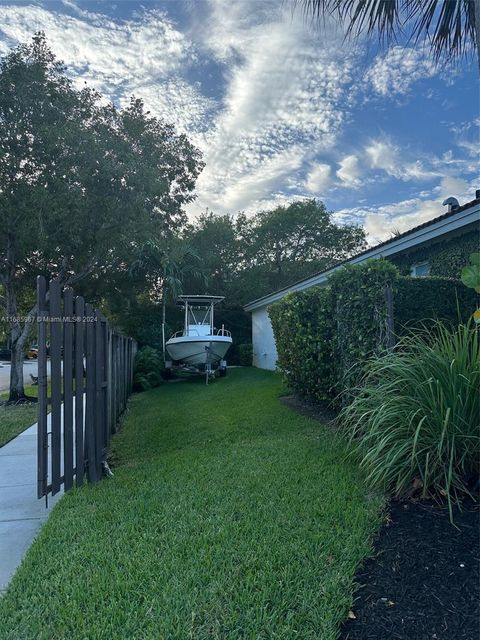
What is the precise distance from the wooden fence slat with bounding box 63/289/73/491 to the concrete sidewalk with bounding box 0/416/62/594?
366 mm

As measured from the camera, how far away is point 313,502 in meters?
3.37

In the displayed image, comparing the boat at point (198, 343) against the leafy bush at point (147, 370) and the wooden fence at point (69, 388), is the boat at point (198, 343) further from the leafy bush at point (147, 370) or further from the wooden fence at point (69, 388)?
the wooden fence at point (69, 388)

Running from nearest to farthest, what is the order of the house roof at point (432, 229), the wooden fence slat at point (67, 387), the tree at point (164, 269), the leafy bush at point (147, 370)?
1. the wooden fence slat at point (67, 387)
2. the house roof at point (432, 229)
3. the leafy bush at point (147, 370)
4. the tree at point (164, 269)

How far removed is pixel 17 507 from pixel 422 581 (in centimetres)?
341

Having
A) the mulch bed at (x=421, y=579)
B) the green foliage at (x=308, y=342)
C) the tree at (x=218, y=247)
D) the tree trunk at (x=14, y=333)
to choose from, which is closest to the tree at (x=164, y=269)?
the tree at (x=218, y=247)

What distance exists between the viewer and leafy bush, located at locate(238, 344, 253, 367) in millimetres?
20156

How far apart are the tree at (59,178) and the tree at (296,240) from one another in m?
15.5

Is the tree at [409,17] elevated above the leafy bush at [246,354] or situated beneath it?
elevated above

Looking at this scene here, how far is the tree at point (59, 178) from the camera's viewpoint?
1005cm

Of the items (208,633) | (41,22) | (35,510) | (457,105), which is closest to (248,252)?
(41,22)

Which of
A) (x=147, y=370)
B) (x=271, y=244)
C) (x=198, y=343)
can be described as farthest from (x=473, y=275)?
(x=271, y=244)

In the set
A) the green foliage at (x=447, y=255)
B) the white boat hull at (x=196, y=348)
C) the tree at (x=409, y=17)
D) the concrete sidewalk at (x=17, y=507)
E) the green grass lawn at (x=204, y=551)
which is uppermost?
the tree at (x=409, y=17)

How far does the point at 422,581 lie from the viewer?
7.64 feet

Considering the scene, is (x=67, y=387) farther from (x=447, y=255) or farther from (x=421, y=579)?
(x=447, y=255)
